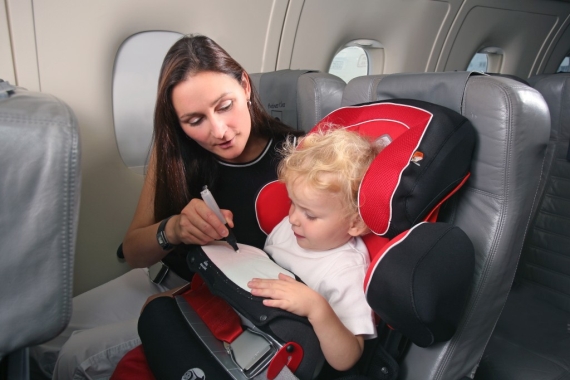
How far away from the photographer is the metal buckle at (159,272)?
1.77 m

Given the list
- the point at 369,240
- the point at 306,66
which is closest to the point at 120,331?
the point at 369,240

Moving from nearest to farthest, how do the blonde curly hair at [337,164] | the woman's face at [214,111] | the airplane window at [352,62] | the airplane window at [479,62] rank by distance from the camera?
1. the blonde curly hair at [337,164]
2. the woman's face at [214,111]
3. the airplane window at [352,62]
4. the airplane window at [479,62]

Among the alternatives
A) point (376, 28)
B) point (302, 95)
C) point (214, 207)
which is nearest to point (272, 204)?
point (214, 207)

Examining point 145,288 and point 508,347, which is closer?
point 508,347

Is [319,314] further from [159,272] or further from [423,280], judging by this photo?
[159,272]

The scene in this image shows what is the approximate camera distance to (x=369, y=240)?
4.08 feet

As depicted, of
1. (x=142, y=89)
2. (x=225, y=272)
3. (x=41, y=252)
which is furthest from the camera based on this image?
(x=142, y=89)

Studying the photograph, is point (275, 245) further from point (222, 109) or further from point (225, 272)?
point (222, 109)

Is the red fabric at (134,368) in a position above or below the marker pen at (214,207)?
below

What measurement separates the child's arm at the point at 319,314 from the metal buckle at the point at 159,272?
87 centimetres

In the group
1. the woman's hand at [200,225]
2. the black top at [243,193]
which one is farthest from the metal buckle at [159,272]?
the woman's hand at [200,225]

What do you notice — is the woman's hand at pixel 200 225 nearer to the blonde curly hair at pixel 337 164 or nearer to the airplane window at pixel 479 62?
the blonde curly hair at pixel 337 164

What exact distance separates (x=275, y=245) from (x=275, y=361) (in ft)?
1.70

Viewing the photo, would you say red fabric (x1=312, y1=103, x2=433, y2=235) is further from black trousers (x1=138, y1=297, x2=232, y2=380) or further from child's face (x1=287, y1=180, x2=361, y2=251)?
black trousers (x1=138, y1=297, x2=232, y2=380)
